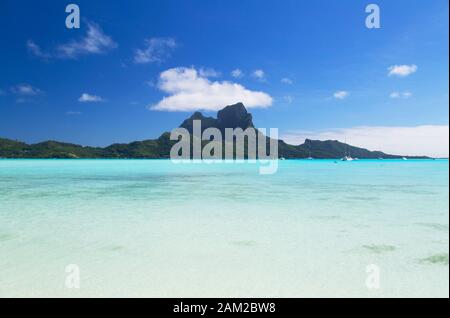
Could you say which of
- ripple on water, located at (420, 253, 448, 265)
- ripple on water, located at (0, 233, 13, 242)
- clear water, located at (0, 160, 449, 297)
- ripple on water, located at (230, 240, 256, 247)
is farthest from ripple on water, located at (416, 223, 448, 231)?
ripple on water, located at (0, 233, 13, 242)

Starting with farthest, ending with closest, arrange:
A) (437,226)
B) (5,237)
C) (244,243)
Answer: (437,226) < (5,237) < (244,243)

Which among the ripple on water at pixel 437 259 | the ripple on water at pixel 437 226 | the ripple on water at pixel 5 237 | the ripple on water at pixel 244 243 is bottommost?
the ripple on water at pixel 437 226

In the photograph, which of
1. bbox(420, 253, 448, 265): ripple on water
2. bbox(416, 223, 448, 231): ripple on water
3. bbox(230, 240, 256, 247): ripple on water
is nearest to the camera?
bbox(420, 253, 448, 265): ripple on water

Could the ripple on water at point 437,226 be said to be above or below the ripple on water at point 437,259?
below

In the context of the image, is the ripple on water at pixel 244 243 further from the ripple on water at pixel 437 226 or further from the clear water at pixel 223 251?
the ripple on water at pixel 437 226

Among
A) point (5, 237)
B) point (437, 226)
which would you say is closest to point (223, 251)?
point (5, 237)

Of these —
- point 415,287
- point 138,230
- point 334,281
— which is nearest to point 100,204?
point 138,230

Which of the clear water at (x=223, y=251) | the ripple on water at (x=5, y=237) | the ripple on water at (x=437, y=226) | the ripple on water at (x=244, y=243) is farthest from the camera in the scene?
the ripple on water at (x=437, y=226)

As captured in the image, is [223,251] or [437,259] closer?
[437,259]

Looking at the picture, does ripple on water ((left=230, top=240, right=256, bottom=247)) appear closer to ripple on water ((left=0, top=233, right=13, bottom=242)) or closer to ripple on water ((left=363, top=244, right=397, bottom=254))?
ripple on water ((left=363, top=244, right=397, bottom=254))

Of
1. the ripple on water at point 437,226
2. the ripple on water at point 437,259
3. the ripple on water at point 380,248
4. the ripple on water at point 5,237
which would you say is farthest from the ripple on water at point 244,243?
the ripple on water at point 437,226

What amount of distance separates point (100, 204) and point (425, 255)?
15487 millimetres

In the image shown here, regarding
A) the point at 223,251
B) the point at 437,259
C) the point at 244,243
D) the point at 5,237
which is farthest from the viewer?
→ the point at 5,237

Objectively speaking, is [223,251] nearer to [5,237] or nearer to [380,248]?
[380,248]
